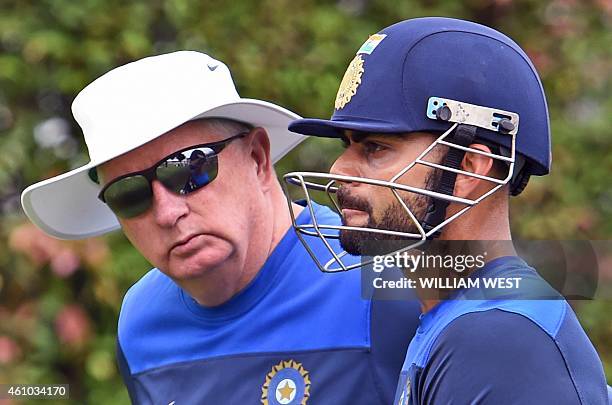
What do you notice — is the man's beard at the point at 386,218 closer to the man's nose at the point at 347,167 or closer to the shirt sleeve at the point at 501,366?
the man's nose at the point at 347,167

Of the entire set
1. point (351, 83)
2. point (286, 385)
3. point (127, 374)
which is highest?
point (351, 83)

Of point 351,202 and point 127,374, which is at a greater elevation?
point 351,202

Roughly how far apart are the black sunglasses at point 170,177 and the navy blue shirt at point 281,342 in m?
0.33

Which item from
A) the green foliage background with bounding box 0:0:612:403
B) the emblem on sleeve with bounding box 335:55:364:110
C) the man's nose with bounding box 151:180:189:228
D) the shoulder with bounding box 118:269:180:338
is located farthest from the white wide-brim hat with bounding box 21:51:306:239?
the green foliage background with bounding box 0:0:612:403

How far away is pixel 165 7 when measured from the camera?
16.0 feet

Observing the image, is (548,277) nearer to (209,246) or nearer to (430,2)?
(209,246)

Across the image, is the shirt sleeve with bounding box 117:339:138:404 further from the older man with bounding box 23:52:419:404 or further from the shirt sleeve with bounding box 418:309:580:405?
the shirt sleeve with bounding box 418:309:580:405

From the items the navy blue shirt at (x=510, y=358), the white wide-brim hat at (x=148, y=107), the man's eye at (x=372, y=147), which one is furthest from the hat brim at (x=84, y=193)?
the navy blue shirt at (x=510, y=358)

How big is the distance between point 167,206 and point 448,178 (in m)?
0.82

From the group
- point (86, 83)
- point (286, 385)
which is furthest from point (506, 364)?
point (86, 83)

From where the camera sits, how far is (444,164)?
2.37 m

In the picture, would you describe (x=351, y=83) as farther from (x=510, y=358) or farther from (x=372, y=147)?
(x=510, y=358)

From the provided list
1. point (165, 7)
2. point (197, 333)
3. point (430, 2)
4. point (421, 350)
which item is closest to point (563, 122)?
point (430, 2)

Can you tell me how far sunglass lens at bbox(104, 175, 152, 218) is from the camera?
2898mm
